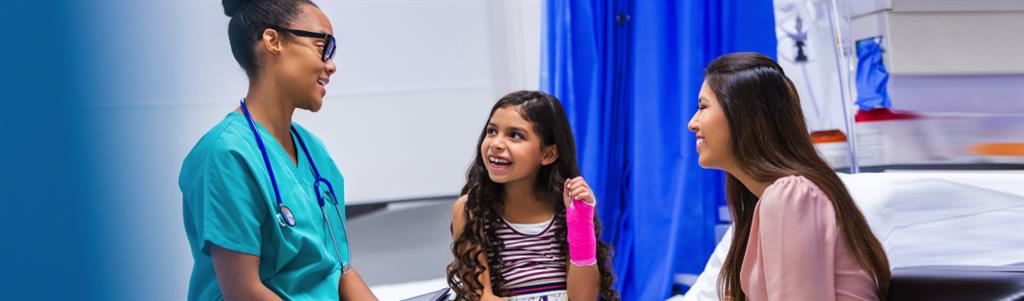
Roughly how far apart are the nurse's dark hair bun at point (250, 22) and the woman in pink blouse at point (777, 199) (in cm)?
72

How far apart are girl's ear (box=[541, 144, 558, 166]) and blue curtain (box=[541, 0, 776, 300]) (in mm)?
882

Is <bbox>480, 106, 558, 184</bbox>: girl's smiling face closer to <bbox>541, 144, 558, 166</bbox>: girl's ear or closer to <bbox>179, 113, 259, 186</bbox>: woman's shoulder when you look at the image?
<bbox>541, 144, 558, 166</bbox>: girl's ear

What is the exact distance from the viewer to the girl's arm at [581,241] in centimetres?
175

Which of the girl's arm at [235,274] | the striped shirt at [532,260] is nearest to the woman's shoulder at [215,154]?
the girl's arm at [235,274]

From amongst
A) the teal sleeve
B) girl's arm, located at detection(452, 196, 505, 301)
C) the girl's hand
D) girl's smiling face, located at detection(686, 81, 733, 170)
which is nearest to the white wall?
girl's arm, located at detection(452, 196, 505, 301)

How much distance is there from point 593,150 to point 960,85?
44.6 inches

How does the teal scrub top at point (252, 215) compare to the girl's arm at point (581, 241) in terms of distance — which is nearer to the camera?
the teal scrub top at point (252, 215)

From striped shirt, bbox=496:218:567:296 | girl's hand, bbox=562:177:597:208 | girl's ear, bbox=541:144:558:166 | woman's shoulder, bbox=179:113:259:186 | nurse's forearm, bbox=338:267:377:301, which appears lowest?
striped shirt, bbox=496:218:567:296

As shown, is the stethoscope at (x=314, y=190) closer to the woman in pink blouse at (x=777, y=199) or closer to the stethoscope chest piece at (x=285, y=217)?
the stethoscope chest piece at (x=285, y=217)

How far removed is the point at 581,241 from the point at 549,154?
Answer: 0.80 ft

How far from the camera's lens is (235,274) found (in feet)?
3.71

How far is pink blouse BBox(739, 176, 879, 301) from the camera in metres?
1.25

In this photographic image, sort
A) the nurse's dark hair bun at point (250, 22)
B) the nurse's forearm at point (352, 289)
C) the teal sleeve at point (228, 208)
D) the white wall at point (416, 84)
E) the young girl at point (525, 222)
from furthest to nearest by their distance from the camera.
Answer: the white wall at point (416, 84), the young girl at point (525, 222), the nurse's forearm at point (352, 289), the nurse's dark hair bun at point (250, 22), the teal sleeve at point (228, 208)

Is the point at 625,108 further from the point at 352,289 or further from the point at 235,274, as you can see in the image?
the point at 235,274
